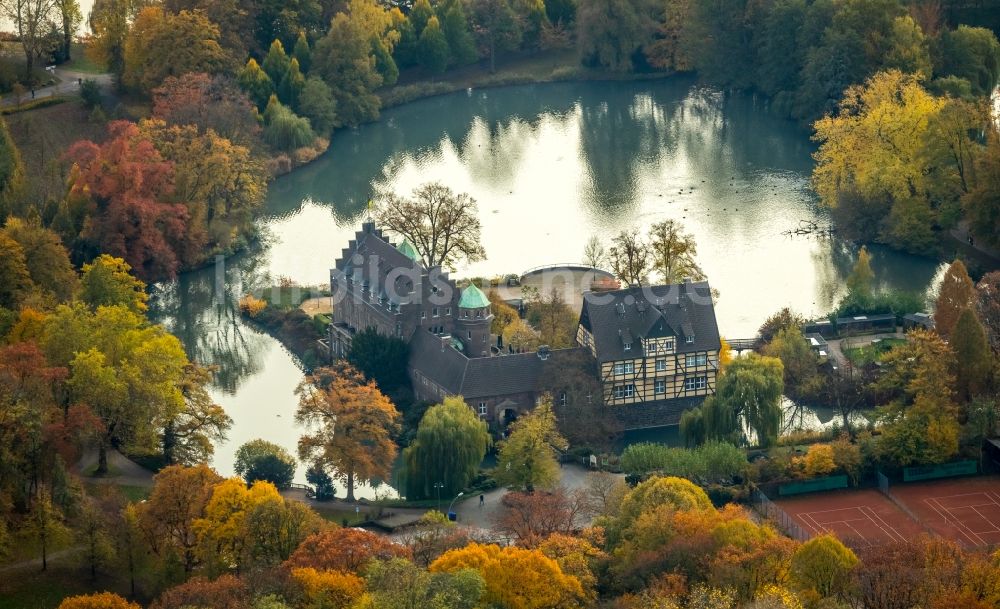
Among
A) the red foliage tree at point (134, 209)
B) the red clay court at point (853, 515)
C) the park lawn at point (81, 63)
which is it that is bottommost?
the red clay court at point (853, 515)

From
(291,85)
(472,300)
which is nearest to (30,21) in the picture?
(291,85)

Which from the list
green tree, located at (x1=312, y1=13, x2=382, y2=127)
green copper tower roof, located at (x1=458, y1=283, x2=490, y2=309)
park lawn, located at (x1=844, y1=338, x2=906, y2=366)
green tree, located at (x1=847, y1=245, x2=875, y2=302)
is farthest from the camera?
green tree, located at (x1=312, y1=13, x2=382, y2=127)

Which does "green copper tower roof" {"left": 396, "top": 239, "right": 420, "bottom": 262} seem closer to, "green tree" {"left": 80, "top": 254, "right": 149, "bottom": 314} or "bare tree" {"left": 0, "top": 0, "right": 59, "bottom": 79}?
"green tree" {"left": 80, "top": 254, "right": 149, "bottom": 314}

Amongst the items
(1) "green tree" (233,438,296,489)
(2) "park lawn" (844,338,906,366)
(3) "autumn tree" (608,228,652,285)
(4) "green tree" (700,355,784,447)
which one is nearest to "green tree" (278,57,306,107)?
(3) "autumn tree" (608,228,652,285)

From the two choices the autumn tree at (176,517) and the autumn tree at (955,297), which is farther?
the autumn tree at (955,297)

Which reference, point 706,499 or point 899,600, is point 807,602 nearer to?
point 899,600

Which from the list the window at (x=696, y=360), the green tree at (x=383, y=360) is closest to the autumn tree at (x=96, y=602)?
the green tree at (x=383, y=360)

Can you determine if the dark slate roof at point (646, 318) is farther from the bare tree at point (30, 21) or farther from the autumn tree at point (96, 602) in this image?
the bare tree at point (30, 21)

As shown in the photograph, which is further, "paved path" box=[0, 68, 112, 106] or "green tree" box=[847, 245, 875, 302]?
"paved path" box=[0, 68, 112, 106]
